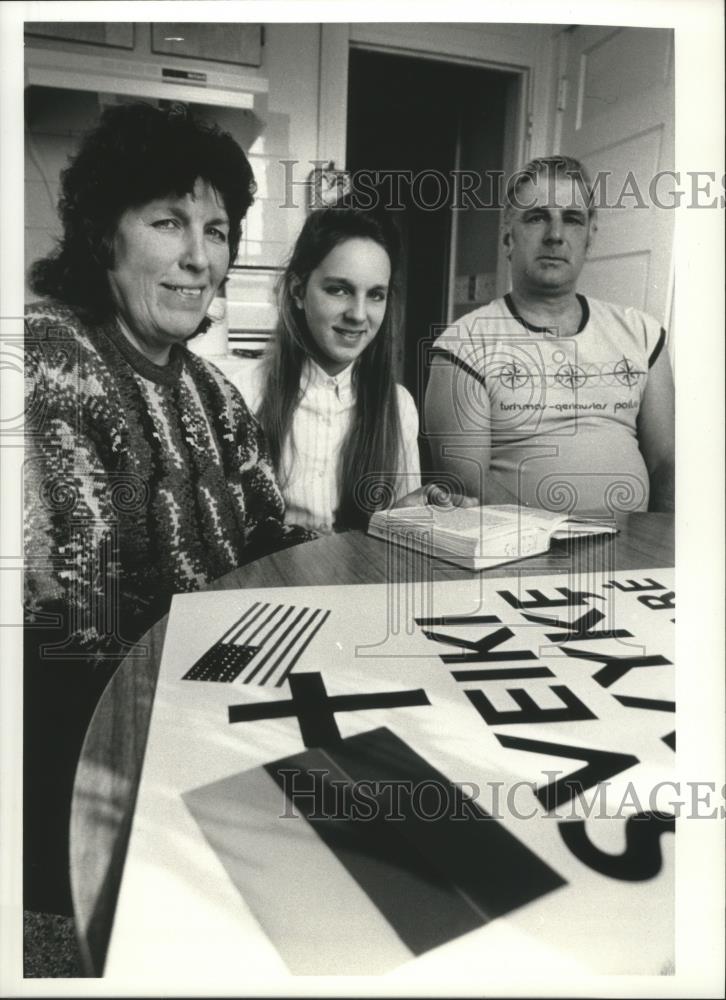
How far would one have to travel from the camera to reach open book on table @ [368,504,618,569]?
1157 mm

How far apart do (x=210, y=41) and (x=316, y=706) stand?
88 cm

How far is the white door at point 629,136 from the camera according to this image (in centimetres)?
103

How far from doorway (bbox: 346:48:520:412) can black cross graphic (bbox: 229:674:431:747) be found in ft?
2.05

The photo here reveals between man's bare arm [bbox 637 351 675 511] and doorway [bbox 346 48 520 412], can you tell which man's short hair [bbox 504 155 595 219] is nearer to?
doorway [bbox 346 48 520 412]

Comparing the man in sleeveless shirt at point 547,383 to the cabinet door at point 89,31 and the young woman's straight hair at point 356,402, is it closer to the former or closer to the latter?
the young woman's straight hair at point 356,402

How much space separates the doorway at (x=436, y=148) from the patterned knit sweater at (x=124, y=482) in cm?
37

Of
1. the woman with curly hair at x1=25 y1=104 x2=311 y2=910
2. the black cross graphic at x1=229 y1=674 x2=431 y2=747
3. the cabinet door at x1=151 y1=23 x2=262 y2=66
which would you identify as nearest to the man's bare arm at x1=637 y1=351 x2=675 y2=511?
the black cross graphic at x1=229 y1=674 x2=431 y2=747

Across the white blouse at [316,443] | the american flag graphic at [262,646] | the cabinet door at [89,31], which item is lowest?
the american flag graphic at [262,646]

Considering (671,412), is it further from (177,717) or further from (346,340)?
(177,717)

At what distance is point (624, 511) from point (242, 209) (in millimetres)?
744

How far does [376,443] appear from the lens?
Result: 118 centimetres

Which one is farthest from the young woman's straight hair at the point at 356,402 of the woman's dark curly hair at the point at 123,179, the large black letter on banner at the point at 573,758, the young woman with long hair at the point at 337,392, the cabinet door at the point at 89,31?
the large black letter on banner at the point at 573,758

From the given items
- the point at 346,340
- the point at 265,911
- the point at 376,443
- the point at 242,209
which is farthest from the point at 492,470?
the point at 265,911

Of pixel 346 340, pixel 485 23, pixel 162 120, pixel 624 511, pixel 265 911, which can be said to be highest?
pixel 485 23
